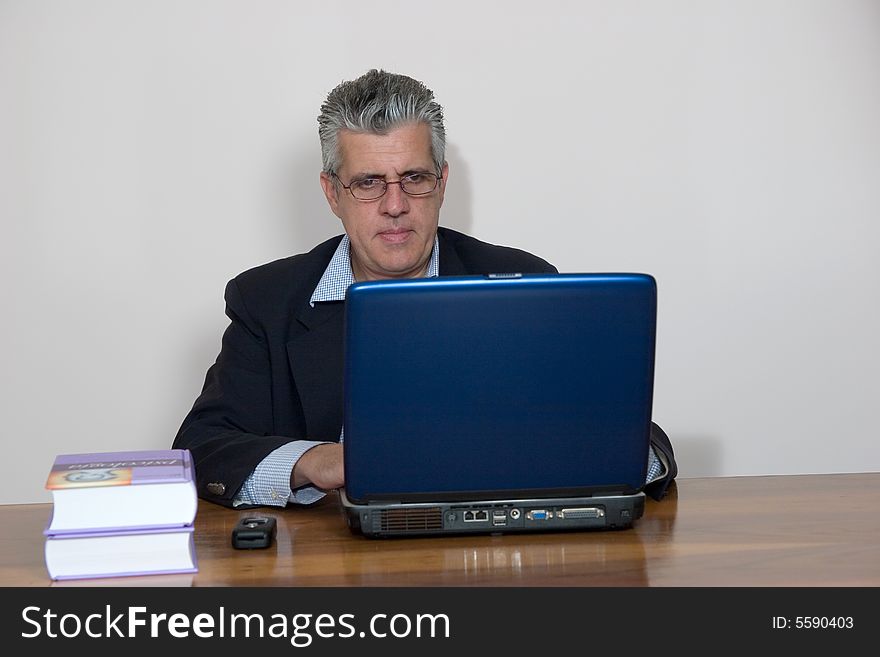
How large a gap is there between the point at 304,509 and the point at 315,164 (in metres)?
1.54

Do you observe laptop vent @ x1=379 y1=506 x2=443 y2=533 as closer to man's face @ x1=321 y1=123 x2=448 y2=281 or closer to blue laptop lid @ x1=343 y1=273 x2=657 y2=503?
blue laptop lid @ x1=343 y1=273 x2=657 y2=503

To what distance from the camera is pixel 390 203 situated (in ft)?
7.73

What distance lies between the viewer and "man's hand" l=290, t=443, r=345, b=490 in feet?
5.76

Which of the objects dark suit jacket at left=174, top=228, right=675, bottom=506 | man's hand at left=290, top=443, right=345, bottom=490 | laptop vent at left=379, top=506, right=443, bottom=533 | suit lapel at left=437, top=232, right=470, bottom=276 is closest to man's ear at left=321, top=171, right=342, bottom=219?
dark suit jacket at left=174, top=228, right=675, bottom=506

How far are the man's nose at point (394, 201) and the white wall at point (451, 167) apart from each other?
2.75 feet

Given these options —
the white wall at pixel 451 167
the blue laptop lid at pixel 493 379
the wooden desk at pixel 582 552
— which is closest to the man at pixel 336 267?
the wooden desk at pixel 582 552

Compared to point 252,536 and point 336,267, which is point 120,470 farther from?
point 336,267

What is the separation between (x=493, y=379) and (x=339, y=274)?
1053 mm

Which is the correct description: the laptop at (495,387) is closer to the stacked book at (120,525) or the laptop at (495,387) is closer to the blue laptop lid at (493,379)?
the blue laptop lid at (493,379)

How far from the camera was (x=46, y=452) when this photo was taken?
3205 millimetres

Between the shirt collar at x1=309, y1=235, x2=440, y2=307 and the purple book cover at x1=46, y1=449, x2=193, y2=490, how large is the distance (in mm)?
796

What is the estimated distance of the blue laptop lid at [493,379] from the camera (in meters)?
1.42

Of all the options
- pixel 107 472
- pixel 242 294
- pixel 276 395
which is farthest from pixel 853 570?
pixel 242 294
